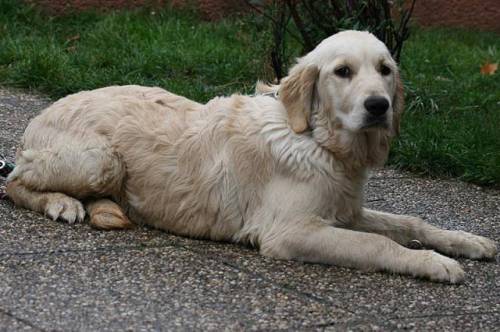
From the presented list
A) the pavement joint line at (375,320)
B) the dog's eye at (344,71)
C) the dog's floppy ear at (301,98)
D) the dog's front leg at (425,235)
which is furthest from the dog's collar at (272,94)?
the pavement joint line at (375,320)

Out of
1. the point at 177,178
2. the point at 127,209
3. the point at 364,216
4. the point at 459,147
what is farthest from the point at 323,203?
the point at 459,147

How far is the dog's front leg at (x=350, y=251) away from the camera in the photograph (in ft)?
15.5

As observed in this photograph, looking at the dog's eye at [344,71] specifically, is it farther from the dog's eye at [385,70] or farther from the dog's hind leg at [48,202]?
the dog's hind leg at [48,202]

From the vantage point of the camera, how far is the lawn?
722 centimetres

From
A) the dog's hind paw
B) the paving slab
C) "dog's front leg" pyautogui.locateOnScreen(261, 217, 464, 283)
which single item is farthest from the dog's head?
the dog's hind paw

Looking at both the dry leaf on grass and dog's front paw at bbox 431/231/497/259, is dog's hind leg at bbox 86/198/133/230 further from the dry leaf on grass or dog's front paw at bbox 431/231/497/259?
the dry leaf on grass

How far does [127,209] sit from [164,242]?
424 millimetres


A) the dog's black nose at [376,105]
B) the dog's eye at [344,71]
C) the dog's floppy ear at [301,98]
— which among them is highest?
the dog's eye at [344,71]

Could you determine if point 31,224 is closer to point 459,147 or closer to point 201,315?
point 201,315

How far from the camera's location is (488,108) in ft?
26.7

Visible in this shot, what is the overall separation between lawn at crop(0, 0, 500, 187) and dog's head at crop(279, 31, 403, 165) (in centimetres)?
203

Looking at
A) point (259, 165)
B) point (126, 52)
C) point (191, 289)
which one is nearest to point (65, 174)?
point (259, 165)

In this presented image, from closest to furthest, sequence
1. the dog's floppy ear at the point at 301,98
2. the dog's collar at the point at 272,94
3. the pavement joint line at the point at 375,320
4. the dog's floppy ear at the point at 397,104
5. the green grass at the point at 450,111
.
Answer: the pavement joint line at the point at 375,320
the dog's floppy ear at the point at 301,98
the dog's floppy ear at the point at 397,104
the dog's collar at the point at 272,94
the green grass at the point at 450,111

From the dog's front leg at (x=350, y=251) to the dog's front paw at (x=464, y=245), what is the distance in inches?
16.4
